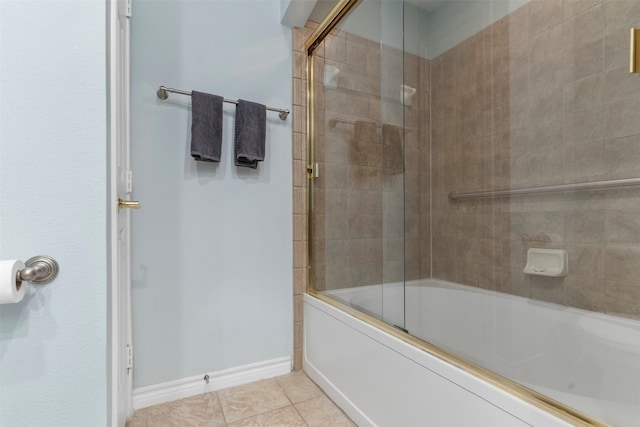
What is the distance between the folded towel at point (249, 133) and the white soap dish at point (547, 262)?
1.51 m

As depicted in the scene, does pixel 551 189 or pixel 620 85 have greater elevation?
pixel 620 85

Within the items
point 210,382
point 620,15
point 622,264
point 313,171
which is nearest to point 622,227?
point 622,264

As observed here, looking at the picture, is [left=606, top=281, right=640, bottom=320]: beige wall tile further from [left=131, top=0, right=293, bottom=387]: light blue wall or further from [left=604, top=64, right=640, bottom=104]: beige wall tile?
[left=131, top=0, right=293, bottom=387]: light blue wall

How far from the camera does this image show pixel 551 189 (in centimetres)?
152

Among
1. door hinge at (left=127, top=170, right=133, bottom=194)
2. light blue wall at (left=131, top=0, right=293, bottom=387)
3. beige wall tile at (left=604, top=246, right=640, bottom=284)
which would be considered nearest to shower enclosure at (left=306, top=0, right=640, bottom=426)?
beige wall tile at (left=604, top=246, right=640, bottom=284)

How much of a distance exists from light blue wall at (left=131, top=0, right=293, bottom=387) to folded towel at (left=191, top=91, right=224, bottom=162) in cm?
9

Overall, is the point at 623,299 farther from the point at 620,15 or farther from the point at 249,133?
the point at 249,133

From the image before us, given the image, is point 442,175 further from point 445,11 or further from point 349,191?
point 445,11

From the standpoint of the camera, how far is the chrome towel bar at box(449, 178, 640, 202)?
50.1 inches

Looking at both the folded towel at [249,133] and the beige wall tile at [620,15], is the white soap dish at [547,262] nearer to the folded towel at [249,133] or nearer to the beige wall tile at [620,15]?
the beige wall tile at [620,15]

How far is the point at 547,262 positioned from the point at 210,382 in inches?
72.4

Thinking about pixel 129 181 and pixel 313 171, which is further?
pixel 313 171

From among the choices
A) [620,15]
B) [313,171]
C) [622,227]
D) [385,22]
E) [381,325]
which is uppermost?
[385,22]

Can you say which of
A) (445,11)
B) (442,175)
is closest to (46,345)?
(442,175)
